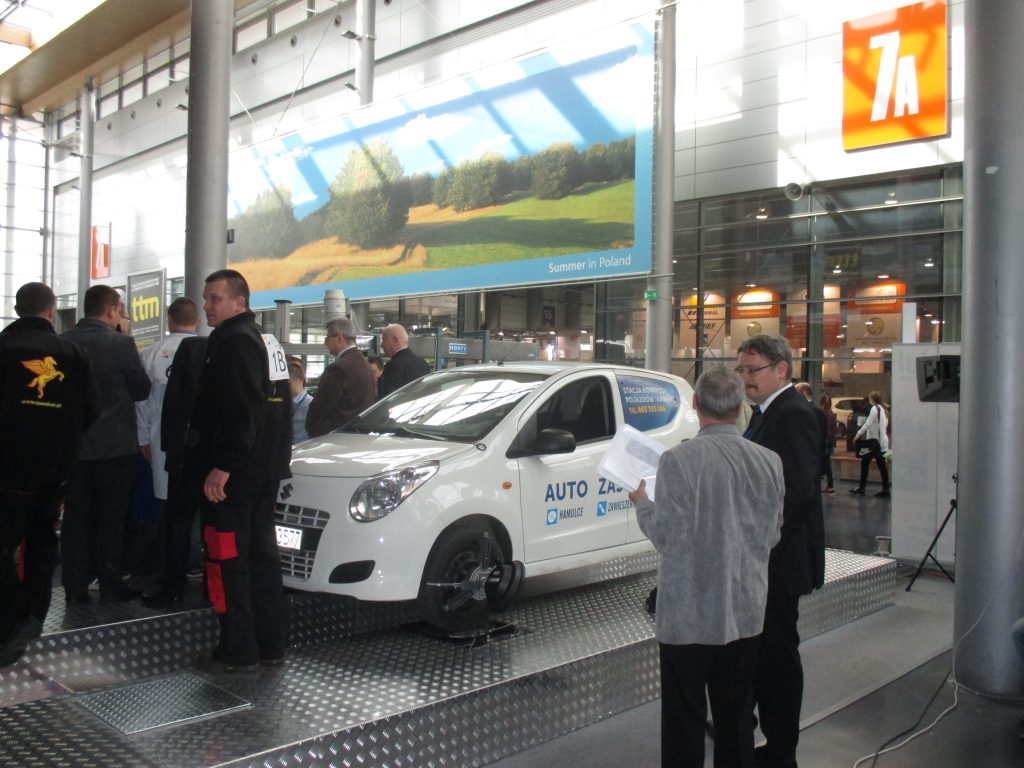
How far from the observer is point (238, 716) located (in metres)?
3.39

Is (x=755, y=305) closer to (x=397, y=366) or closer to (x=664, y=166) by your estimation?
(x=664, y=166)

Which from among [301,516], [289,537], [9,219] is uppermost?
[9,219]

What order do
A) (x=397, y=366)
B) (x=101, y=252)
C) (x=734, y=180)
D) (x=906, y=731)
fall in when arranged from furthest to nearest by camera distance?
(x=101, y=252), (x=734, y=180), (x=397, y=366), (x=906, y=731)

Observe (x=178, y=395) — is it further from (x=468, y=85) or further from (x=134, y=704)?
(x=468, y=85)

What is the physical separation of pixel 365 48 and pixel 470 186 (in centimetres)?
554

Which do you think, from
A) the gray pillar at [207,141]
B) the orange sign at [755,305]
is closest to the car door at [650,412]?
the gray pillar at [207,141]

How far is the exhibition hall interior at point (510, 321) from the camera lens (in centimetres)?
397

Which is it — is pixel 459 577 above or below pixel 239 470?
below

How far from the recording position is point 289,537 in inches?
177

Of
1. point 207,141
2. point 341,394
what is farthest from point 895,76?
point 341,394

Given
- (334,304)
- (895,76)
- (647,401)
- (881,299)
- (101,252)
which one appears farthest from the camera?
(101,252)

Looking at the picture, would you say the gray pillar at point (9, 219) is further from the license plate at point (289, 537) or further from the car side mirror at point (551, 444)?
the car side mirror at point (551, 444)

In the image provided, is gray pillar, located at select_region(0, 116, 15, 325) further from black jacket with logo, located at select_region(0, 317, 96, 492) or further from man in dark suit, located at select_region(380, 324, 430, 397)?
black jacket with logo, located at select_region(0, 317, 96, 492)

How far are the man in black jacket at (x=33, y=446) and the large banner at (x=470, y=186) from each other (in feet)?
32.4
